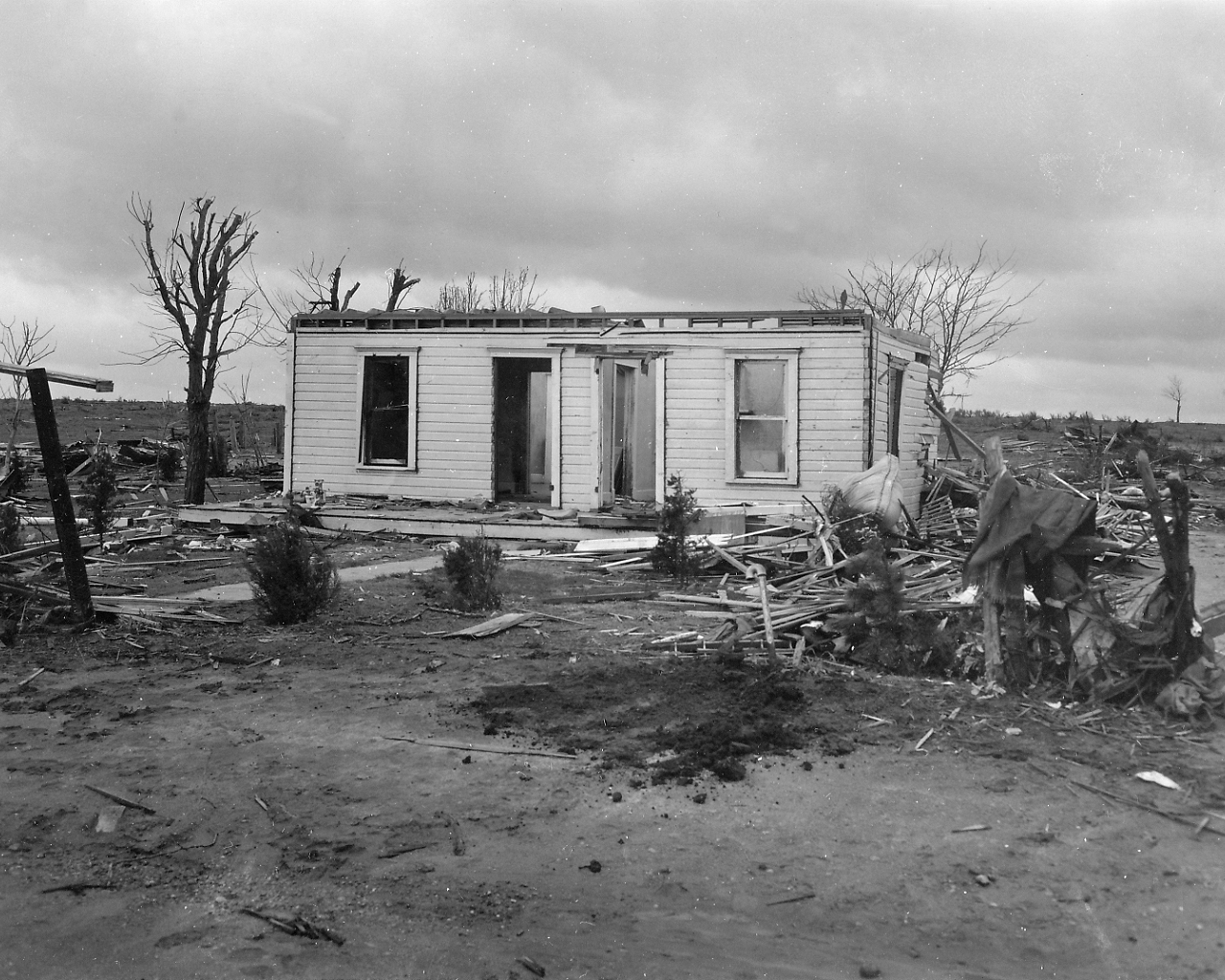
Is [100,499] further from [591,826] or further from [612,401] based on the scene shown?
[591,826]

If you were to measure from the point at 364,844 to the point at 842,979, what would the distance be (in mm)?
2082

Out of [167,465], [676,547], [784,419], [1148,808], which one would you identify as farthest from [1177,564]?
[167,465]

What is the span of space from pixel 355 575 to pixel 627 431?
6121mm

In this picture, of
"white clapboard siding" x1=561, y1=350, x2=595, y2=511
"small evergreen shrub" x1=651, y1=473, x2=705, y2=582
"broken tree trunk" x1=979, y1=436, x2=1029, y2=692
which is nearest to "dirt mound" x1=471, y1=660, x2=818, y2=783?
"broken tree trunk" x1=979, y1=436, x2=1029, y2=692

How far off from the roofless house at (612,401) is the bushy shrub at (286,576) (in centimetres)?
756

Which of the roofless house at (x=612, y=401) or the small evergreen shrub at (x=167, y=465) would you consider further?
the small evergreen shrub at (x=167, y=465)

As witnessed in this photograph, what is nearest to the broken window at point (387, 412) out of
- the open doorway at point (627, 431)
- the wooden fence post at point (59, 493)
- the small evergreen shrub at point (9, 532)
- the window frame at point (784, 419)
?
the open doorway at point (627, 431)

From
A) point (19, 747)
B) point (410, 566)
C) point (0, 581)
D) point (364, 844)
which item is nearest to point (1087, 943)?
point (364, 844)

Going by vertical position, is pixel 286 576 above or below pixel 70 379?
below

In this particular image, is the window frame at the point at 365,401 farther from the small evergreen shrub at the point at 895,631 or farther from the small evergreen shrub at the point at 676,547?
the small evergreen shrub at the point at 895,631

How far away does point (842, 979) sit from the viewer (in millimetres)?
3557

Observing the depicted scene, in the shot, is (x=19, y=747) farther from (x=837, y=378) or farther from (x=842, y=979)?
(x=837, y=378)

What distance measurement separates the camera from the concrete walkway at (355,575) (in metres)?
10.0

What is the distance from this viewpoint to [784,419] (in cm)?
1548
